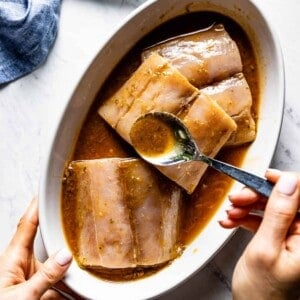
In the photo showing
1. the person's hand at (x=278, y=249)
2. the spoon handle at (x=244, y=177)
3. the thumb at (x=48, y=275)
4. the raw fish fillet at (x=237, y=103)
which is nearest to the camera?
the person's hand at (x=278, y=249)

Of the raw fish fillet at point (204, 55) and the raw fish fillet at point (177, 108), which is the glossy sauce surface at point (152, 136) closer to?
the raw fish fillet at point (177, 108)

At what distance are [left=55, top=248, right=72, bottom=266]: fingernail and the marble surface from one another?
0.20m

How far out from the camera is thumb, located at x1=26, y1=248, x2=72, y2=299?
5.83ft

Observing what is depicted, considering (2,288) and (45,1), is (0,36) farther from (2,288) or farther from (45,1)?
(2,288)

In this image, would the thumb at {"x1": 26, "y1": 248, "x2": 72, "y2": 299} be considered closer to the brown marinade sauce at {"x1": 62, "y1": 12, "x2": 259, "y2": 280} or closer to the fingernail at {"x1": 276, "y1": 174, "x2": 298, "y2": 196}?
the brown marinade sauce at {"x1": 62, "y1": 12, "x2": 259, "y2": 280}

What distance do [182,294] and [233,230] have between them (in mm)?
295

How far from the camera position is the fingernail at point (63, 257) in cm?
180

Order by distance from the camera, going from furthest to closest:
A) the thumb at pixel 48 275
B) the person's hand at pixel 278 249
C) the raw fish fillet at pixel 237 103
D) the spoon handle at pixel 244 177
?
the raw fish fillet at pixel 237 103 → the thumb at pixel 48 275 → the spoon handle at pixel 244 177 → the person's hand at pixel 278 249

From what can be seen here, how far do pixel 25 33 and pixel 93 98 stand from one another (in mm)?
299

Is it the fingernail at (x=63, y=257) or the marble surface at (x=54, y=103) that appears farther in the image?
the marble surface at (x=54, y=103)

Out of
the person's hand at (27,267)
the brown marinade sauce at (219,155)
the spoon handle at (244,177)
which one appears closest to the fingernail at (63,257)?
the person's hand at (27,267)

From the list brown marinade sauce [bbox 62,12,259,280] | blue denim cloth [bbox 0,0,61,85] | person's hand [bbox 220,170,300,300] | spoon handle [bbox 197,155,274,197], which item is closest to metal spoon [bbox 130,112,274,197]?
spoon handle [bbox 197,155,274,197]

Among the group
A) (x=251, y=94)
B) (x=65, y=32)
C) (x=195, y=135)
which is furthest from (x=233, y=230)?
(x=65, y=32)

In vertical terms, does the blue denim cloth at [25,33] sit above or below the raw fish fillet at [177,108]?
above
